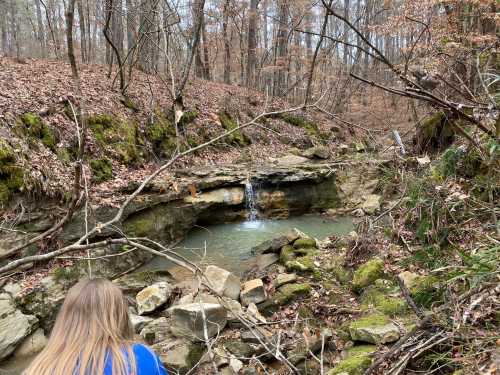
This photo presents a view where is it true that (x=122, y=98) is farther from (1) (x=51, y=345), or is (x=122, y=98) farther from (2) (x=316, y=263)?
(1) (x=51, y=345)

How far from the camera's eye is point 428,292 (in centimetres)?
360

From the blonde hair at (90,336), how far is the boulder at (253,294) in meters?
4.09

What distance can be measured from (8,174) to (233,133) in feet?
27.9

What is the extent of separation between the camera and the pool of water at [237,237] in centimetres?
775

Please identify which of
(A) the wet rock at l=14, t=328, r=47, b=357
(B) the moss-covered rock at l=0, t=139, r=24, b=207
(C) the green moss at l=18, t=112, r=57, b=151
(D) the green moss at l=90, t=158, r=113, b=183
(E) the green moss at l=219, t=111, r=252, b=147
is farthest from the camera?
(E) the green moss at l=219, t=111, r=252, b=147

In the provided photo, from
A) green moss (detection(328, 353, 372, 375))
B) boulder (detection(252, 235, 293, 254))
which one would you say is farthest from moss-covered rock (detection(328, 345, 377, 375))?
boulder (detection(252, 235, 293, 254))

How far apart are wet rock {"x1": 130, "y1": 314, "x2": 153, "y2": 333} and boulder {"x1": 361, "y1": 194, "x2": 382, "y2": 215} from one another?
7082 mm

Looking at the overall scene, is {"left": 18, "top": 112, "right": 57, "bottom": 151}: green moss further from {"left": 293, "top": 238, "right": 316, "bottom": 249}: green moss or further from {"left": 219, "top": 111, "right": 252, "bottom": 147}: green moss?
{"left": 219, "top": 111, "right": 252, "bottom": 147}: green moss

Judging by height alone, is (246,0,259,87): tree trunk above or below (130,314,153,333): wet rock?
above

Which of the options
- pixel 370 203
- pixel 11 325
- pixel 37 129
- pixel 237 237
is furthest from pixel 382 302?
pixel 37 129

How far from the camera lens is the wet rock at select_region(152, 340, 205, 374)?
4293 millimetres

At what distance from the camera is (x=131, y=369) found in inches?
63.4

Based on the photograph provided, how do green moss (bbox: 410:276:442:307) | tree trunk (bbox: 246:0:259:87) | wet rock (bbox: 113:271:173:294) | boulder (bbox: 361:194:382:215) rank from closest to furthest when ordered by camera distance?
green moss (bbox: 410:276:442:307), wet rock (bbox: 113:271:173:294), boulder (bbox: 361:194:382:215), tree trunk (bbox: 246:0:259:87)

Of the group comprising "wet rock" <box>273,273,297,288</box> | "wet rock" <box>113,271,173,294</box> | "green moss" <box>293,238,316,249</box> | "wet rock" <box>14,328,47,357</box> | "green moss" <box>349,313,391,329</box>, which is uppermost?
"green moss" <box>349,313,391,329</box>
